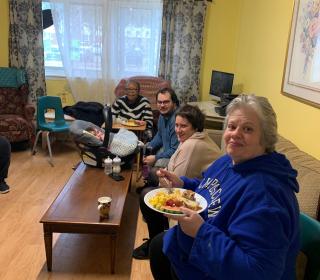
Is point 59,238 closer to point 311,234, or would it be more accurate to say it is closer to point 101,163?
point 101,163

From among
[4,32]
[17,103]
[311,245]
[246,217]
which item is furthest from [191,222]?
[4,32]

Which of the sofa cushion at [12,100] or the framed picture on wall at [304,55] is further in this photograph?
the sofa cushion at [12,100]

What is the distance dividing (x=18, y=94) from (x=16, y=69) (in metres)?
0.34

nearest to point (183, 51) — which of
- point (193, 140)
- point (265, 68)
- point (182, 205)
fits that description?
point (265, 68)

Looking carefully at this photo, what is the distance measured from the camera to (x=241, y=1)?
174 inches

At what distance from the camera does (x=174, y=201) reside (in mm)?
1456

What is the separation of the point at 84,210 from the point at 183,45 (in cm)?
312

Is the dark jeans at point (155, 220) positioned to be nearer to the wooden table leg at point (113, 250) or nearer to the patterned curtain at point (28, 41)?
the wooden table leg at point (113, 250)

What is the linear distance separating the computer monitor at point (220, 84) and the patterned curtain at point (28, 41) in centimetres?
237

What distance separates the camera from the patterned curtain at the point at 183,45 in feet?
14.4

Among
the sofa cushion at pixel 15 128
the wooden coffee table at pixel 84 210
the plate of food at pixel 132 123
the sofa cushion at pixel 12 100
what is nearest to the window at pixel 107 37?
the sofa cushion at pixel 12 100

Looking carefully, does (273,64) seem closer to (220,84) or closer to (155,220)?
(220,84)

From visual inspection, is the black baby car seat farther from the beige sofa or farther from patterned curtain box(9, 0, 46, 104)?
patterned curtain box(9, 0, 46, 104)

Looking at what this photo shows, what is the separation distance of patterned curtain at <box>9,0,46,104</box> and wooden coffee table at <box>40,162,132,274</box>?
2.57m
